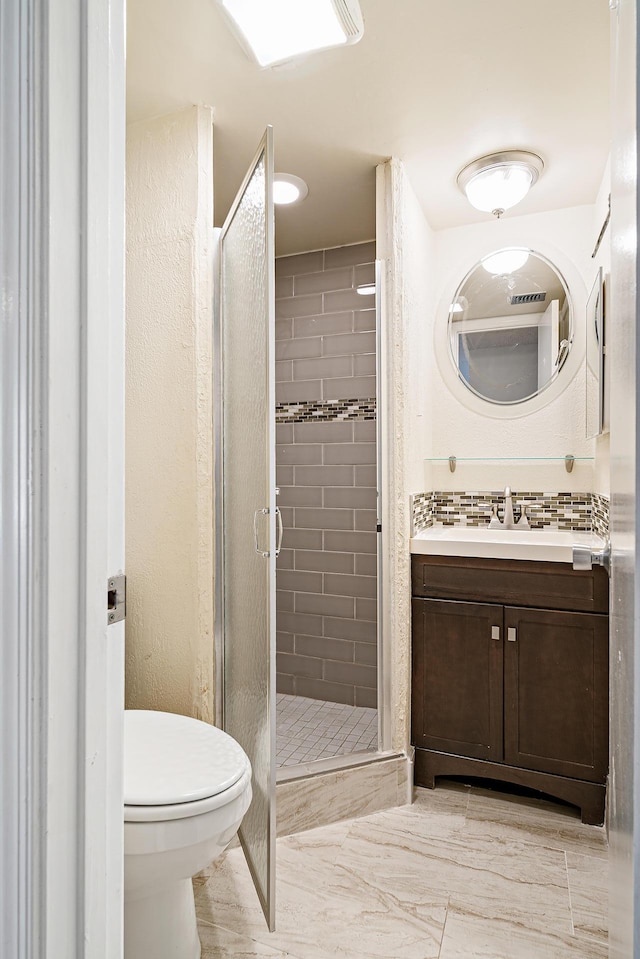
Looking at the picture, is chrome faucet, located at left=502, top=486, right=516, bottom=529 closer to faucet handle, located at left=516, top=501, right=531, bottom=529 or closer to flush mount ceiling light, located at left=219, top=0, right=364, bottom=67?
faucet handle, located at left=516, top=501, right=531, bottom=529

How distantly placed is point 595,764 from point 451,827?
54cm

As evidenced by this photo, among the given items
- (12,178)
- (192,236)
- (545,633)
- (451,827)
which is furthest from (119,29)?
(451,827)

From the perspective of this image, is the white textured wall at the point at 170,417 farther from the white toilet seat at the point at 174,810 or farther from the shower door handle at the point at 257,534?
the white toilet seat at the point at 174,810

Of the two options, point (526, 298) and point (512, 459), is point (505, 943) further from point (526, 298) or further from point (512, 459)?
point (526, 298)

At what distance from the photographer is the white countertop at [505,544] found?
2.11m

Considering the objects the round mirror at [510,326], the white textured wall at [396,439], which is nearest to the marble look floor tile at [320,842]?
the white textured wall at [396,439]

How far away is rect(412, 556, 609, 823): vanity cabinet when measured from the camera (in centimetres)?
204

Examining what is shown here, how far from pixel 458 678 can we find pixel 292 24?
2.12m

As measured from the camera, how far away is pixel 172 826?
1208 mm

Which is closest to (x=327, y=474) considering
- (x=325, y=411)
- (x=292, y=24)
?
(x=325, y=411)

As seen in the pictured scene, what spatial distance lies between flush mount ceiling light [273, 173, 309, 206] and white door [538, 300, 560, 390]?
1182mm

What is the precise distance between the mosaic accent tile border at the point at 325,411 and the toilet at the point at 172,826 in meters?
1.80

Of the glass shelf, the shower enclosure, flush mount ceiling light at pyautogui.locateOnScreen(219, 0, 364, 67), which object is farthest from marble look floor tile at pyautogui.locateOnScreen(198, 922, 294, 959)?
flush mount ceiling light at pyautogui.locateOnScreen(219, 0, 364, 67)

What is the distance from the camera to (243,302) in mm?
1730
